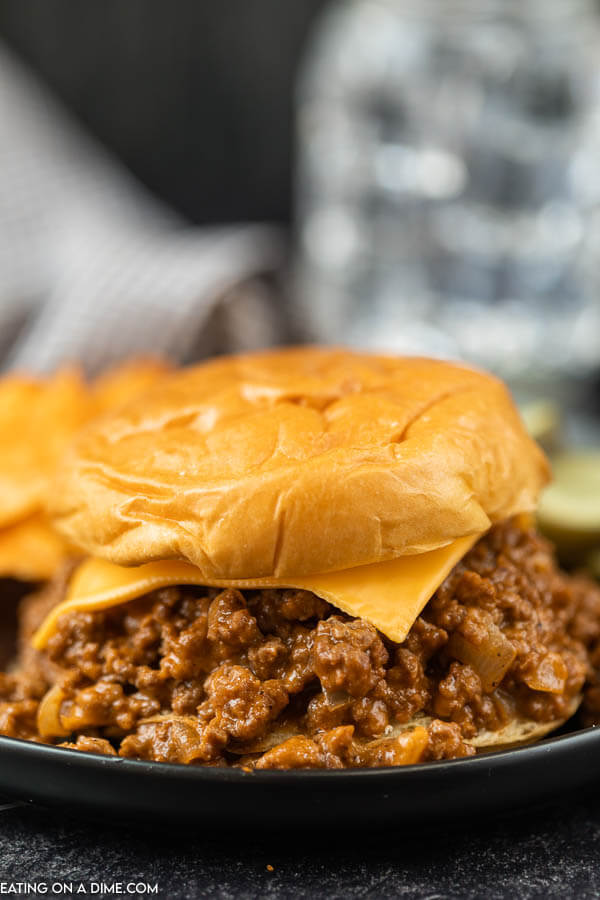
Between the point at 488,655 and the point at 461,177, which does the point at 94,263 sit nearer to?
the point at 461,177

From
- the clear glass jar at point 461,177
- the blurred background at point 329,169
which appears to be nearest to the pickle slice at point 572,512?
the blurred background at point 329,169

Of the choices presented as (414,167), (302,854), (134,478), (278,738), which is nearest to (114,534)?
(134,478)

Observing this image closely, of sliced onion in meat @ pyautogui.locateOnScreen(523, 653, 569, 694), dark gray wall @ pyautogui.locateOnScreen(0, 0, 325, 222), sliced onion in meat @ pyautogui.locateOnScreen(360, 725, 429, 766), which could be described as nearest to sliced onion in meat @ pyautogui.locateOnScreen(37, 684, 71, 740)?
sliced onion in meat @ pyautogui.locateOnScreen(360, 725, 429, 766)

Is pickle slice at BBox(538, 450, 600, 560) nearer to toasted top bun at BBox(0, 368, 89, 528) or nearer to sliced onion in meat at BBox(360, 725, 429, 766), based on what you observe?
sliced onion in meat at BBox(360, 725, 429, 766)

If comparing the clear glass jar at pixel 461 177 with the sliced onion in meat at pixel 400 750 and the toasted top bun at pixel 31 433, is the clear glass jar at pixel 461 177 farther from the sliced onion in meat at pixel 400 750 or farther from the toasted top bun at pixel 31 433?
the sliced onion in meat at pixel 400 750

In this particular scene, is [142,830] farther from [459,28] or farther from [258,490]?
[459,28]

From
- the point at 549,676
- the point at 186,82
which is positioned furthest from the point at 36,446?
the point at 186,82
